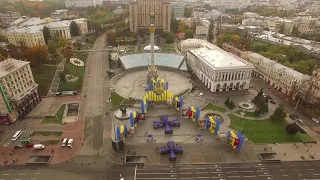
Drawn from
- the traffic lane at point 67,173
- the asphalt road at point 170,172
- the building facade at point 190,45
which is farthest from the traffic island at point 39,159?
the building facade at point 190,45

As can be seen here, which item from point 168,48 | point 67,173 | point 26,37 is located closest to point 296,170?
point 67,173

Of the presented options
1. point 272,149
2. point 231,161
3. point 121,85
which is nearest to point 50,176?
point 231,161

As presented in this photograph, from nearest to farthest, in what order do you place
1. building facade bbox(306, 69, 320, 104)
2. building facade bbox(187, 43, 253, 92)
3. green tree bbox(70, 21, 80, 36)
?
building facade bbox(306, 69, 320, 104) → building facade bbox(187, 43, 253, 92) → green tree bbox(70, 21, 80, 36)

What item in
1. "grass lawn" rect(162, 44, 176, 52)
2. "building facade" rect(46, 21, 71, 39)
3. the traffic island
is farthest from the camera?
"building facade" rect(46, 21, 71, 39)

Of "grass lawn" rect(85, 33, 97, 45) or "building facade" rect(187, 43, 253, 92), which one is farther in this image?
"grass lawn" rect(85, 33, 97, 45)

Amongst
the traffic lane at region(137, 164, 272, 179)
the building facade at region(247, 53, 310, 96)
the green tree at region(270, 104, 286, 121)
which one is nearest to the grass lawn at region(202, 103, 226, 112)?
the green tree at region(270, 104, 286, 121)

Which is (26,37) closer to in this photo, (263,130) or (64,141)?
(64,141)

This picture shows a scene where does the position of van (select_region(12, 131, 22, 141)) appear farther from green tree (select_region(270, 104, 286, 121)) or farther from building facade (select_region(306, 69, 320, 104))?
building facade (select_region(306, 69, 320, 104))
